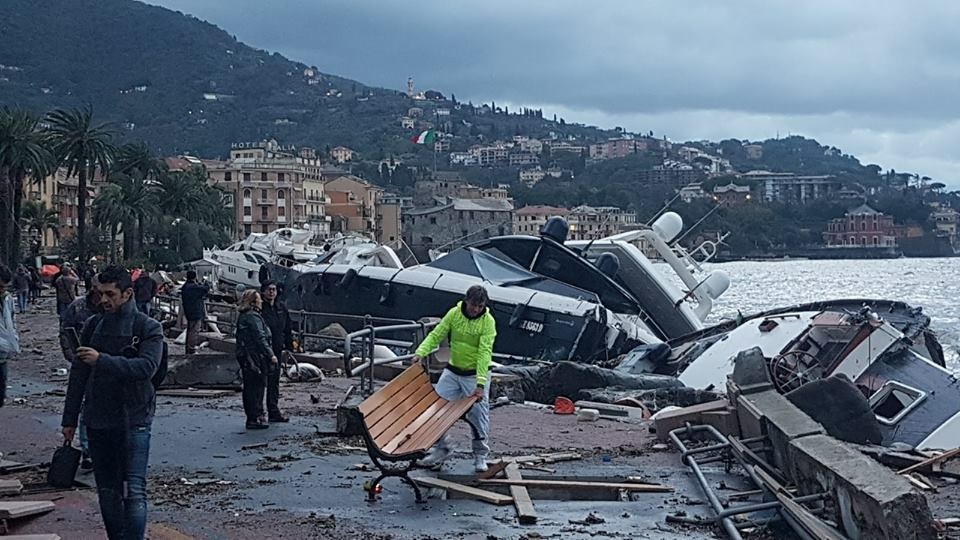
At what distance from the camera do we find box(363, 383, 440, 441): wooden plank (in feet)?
30.0

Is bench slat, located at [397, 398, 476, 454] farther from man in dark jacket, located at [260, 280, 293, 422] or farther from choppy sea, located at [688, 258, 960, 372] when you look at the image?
choppy sea, located at [688, 258, 960, 372]

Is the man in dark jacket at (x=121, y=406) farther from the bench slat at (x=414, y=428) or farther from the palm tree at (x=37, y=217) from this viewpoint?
the palm tree at (x=37, y=217)

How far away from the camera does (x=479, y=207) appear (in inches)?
3366

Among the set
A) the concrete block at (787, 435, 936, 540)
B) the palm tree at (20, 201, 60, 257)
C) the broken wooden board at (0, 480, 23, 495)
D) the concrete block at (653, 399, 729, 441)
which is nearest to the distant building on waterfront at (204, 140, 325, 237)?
the palm tree at (20, 201, 60, 257)

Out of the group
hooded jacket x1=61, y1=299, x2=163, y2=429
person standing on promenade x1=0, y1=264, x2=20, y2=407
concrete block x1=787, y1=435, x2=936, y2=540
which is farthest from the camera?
person standing on promenade x1=0, y1=264, x2=20, y2=407

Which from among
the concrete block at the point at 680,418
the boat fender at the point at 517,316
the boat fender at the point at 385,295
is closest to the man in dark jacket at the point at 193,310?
the boat fender at the point at 385,295

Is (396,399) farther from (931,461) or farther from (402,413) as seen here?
(931,461)

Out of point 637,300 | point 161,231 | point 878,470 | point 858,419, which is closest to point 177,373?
point 858,419

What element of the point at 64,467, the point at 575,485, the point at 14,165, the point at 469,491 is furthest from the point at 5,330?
the point at 14,165

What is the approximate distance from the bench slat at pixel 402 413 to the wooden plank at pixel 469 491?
0.46m

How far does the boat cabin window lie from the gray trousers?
905 cm

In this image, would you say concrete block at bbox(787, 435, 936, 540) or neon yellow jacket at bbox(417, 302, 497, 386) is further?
neon yellow jacket at bbox(417, 302, 497, 386)

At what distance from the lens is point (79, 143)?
62125 millimetres

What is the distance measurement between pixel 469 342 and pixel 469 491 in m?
1.33
